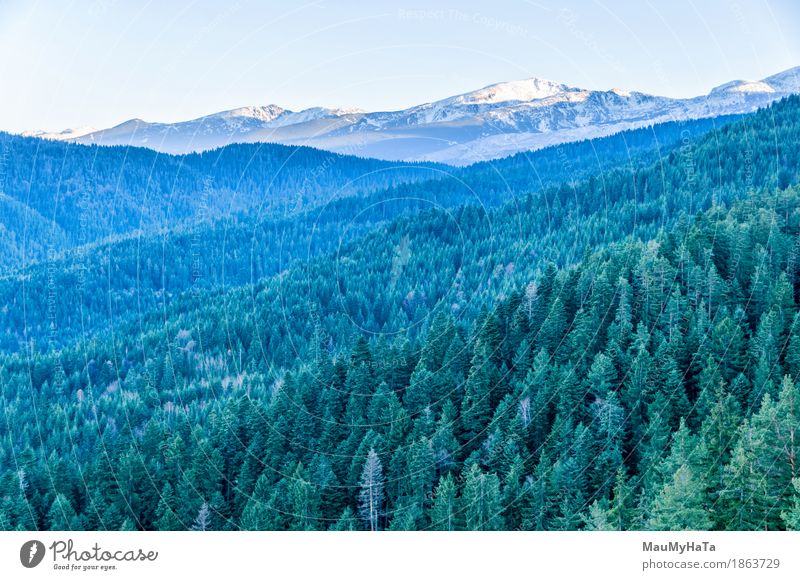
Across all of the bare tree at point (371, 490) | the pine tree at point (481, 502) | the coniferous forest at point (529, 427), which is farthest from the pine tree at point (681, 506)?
the bare tree at point (371, 490)

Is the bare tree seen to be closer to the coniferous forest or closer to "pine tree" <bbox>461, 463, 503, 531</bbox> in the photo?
the coniferous forest

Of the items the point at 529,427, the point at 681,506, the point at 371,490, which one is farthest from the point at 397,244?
the point at 681,506

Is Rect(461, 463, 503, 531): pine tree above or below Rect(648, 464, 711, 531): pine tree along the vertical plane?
below

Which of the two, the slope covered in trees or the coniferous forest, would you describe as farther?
the coniferous forest

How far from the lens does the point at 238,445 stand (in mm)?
42344

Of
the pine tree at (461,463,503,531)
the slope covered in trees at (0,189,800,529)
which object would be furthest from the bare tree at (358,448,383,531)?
the pine tree at (461,463,503,531)

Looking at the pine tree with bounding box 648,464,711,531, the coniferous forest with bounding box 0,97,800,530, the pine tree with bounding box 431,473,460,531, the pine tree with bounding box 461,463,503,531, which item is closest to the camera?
the pine tree with bounding box 648,464,711,531

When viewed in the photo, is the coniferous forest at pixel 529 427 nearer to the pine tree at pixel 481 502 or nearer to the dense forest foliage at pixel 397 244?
the pine tree at pixel 481 502
